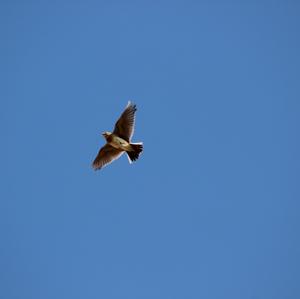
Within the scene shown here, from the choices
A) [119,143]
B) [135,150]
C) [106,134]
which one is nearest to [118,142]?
[119,143]

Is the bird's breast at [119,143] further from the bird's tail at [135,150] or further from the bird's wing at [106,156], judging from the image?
the bird's wing at [106,156]

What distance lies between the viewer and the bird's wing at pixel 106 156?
24.5m

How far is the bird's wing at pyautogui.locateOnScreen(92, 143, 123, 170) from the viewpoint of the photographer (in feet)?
80.5

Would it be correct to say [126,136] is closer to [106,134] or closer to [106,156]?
[106,134]

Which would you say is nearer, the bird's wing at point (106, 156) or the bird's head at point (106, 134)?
the bird's head at point (106, 134)

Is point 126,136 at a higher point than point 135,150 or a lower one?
higher

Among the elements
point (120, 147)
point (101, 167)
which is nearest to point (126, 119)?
point (120, 147)

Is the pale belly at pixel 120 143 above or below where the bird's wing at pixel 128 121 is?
below

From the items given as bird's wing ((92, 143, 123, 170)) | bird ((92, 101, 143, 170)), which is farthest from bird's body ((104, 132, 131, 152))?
bird's wing ((92, 143, 123, 170))

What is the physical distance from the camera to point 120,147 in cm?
2369

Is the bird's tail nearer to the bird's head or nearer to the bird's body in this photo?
the bird's body

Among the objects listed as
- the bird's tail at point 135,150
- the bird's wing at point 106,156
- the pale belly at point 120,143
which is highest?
the bird's wing at point 106,156

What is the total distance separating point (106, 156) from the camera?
979 inches

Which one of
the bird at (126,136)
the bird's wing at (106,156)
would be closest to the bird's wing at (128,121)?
the bird at (126,136)
